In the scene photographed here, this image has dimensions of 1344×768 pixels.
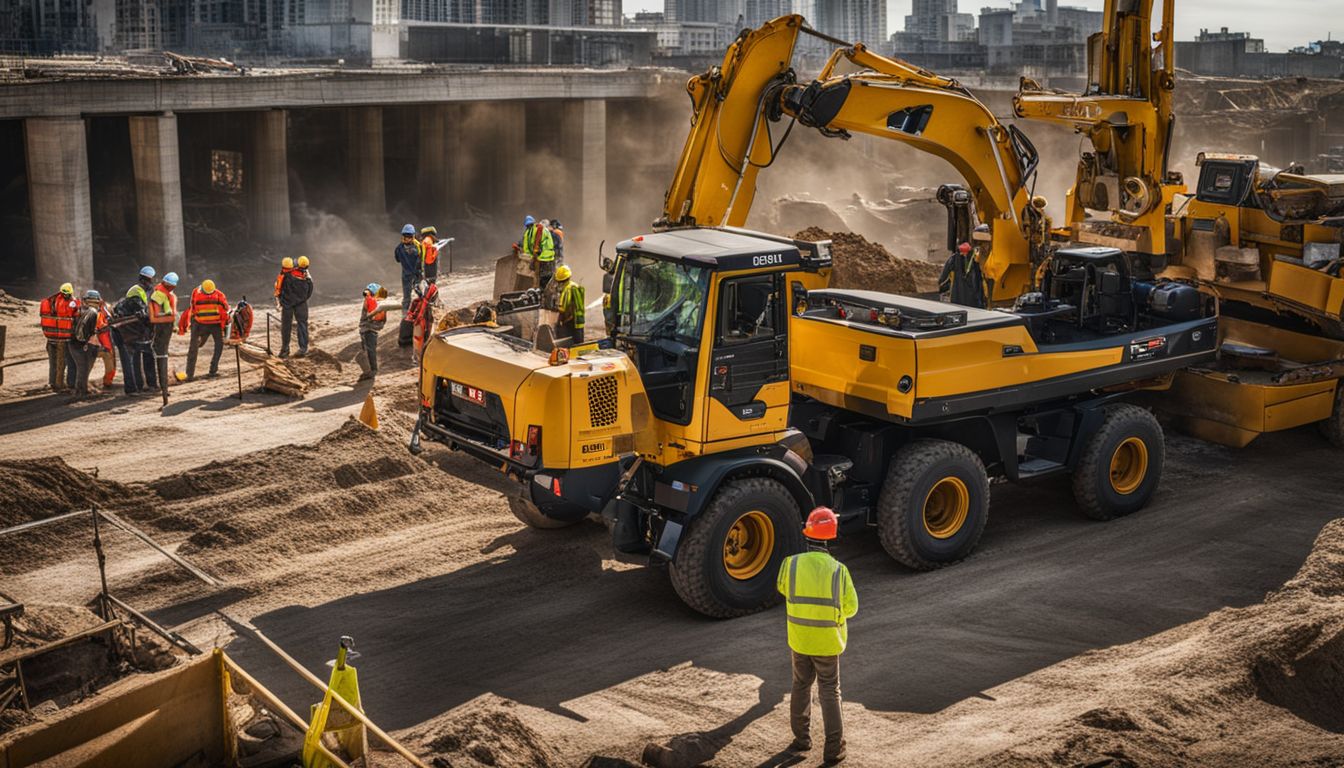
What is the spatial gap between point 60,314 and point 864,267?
1202 centimetres

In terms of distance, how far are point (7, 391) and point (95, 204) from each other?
16550 mm

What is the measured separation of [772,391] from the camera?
37.7 ft

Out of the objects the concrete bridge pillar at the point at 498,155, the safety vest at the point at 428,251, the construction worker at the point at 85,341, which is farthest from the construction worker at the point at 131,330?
the concrete bridge pillar at the point at 498,155

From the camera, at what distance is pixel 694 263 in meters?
11.2

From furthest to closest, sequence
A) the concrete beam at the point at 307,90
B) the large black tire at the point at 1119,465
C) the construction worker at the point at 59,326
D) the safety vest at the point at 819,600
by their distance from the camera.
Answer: the concrete beam at the point at 307,90, the construction worker at the point at 59,326, the large black tire at the point at 1119,465, the safety vest at the point at 819,600

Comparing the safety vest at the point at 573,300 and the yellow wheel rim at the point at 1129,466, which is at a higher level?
the safety vest at the point at 573,300

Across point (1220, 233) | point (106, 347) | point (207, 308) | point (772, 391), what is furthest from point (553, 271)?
point (772, 391)

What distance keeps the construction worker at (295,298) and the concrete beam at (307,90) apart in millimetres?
8748

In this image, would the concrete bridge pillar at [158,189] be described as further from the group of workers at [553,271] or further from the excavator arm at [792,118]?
the excavator arm at [792,118]

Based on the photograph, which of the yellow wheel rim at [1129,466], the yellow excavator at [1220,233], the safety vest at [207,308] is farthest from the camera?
the safety vest at [207,308]

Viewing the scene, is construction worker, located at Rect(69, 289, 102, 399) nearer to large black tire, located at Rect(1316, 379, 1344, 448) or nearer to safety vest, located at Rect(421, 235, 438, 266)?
safety vest, located at Rect(421, 235, 438, 266)

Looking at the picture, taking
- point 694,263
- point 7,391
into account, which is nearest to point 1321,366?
point 694,263

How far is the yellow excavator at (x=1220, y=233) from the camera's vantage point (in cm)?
1563

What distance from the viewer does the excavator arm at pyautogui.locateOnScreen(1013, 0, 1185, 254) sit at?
1677cm
